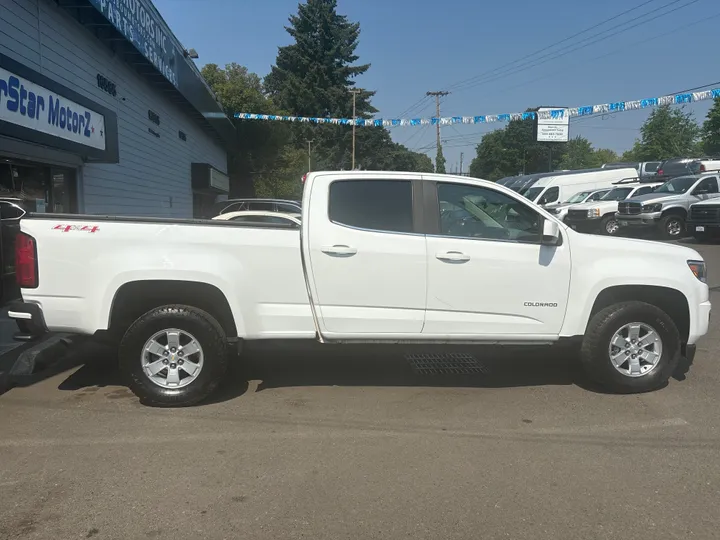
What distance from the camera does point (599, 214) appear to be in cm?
2169

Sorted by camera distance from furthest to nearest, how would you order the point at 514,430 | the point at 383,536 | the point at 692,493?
the point at 514,430
the point at 692,493
the point at 383,536

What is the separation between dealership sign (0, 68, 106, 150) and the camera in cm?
788

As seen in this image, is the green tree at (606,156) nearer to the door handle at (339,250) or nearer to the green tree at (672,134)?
the green tree at (672,134)

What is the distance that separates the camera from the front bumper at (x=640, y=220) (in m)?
19.7

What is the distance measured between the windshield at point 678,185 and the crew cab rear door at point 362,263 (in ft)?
61.9

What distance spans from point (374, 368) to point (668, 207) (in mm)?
16990

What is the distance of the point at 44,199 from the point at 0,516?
8.04m

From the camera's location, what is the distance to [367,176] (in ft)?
17.0

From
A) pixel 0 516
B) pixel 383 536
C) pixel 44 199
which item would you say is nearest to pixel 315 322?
pixel 383 536

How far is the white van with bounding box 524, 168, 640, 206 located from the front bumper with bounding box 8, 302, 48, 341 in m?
24.9

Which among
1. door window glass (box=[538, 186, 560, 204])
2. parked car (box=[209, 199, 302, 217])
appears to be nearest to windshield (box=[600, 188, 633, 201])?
door window glass (box=[538, 186, 560, 204])

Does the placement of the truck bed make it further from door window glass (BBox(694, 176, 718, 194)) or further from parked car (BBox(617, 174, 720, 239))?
door window glass (BBox(694, 176, 718, 194))

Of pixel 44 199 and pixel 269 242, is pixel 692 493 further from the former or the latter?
pixel 44 199

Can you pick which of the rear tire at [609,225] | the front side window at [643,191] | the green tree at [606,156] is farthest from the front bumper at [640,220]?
the green tree at [606,156]
